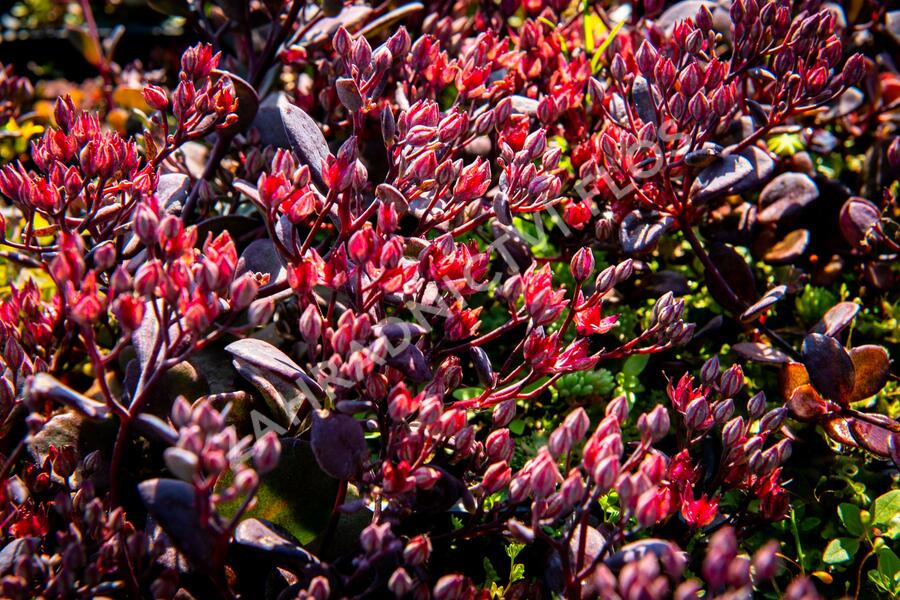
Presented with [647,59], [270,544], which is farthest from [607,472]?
[647,59]

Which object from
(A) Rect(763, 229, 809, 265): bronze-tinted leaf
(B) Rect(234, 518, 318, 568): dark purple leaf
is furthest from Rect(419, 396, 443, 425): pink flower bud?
(A) Rect(763, 229, 809, 265): bronze-tinted leaf

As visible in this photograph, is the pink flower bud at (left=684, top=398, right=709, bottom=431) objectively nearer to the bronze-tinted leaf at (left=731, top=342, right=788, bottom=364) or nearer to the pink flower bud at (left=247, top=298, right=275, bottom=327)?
the bronze-tinted leaf at (left=731, top=342, right=788, bottom=364)

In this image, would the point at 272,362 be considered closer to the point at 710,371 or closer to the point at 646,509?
the point at 646,509

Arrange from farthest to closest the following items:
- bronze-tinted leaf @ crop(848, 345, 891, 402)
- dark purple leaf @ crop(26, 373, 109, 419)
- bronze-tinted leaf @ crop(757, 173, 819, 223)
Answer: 1. bronze-tinted leaf @ crop(757, 173, 819, 223)
2. bronze-tinted leaf @ crop(848, 345, 891, 402)
3. dark purple leaf @ crop(26, 373, 109, 419)

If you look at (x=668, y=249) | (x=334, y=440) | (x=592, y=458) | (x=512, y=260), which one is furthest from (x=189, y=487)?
(x=668, y=249)

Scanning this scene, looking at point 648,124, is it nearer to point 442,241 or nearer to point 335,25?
point 442,241

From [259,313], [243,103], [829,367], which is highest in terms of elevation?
[243,103]

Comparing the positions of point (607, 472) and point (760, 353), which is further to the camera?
point (760, 353)
